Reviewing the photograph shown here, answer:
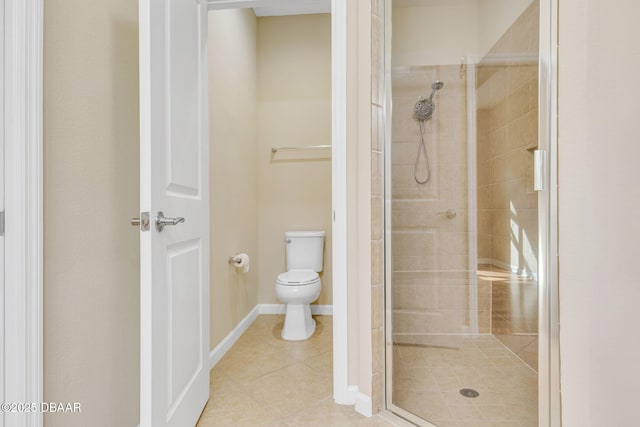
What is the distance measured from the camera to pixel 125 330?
1.20 m

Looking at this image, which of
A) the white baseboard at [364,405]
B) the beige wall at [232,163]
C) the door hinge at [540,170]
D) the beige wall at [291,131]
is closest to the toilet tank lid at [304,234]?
the beige wall at [291,131]

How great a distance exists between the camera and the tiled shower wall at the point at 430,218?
59.4 inches

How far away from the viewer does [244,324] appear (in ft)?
8.25

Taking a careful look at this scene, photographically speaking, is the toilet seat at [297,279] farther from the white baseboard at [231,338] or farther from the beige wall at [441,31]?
A: the beige wall at [441,31]

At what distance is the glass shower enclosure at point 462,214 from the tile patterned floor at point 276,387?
13.8 inches

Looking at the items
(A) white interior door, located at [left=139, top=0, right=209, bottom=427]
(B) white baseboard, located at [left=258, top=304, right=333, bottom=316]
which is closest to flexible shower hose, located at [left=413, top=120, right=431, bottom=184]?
(A) white interior door, located at [left=139, top=0, right=209, bottom=427]

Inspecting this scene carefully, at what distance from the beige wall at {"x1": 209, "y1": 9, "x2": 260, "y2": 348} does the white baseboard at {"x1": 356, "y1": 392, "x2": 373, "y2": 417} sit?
962 millimetres

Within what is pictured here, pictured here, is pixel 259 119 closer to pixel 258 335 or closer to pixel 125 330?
pixel 258 335

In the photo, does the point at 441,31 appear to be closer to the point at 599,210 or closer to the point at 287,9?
the point at 599,210

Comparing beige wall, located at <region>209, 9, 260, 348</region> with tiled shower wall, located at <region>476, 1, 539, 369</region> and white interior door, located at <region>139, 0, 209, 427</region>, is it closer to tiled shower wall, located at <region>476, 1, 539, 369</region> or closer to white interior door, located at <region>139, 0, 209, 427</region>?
white interior door, located at <region>139, 0, 209, 427</region>
